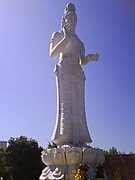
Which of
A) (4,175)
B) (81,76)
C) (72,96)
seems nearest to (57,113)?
(72,96)

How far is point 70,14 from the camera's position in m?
9.76

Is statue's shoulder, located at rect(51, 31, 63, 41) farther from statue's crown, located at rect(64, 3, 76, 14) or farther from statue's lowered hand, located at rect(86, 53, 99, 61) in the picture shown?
statue's lowered hand, located at rect(86, 53, 99, 61)

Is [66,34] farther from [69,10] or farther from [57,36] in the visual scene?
[69,10]

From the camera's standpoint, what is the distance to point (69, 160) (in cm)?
765

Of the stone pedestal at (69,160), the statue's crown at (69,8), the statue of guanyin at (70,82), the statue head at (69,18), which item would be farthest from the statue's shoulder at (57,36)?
the stone pedestal at (69,160)

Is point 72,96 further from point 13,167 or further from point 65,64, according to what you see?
point 13,167

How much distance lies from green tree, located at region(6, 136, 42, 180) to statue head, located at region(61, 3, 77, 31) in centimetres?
1156

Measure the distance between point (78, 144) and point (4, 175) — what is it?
14813 millimetres

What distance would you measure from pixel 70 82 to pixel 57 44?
4.23ft

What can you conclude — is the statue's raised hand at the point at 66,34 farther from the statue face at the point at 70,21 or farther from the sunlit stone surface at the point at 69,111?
the statue face at the point at 70,21

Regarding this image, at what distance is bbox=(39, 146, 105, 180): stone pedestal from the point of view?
7594 millimetres

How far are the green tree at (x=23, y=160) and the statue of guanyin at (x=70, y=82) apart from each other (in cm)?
1085

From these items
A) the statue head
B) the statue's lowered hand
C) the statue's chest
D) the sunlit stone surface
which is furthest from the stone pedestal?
the statue head

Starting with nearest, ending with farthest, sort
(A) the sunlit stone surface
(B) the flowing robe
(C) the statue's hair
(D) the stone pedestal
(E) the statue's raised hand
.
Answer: (D) the stone pedestal < (A) the sunlit stone surface < (B) the flowing robe < (E) the statue's raised hand < (C) the statue's hair
